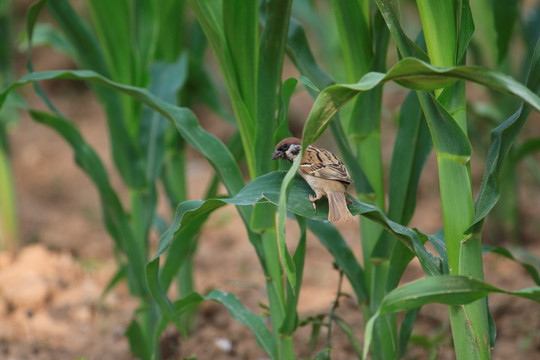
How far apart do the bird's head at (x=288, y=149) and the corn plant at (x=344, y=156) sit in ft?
0.20

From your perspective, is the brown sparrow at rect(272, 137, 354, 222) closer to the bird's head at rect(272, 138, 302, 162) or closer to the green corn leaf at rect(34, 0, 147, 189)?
the bird's head at rect(272, 138, 302, 162)

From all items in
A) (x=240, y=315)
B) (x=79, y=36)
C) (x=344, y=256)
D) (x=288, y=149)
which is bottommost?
(x=240, y=315)

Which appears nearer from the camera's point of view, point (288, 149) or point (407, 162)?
point (288, 149)

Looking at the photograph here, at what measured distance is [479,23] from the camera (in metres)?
3.16

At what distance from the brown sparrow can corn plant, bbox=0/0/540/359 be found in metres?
0.04

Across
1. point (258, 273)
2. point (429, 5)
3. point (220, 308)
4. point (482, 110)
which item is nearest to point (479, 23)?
point (482, 110)

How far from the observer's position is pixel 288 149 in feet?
4.43

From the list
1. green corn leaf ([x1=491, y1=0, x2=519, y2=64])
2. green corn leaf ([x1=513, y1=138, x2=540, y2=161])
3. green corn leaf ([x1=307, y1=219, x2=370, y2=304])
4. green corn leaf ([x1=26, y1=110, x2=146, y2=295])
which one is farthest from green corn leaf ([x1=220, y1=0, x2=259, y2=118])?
green corn leaf ([x1=513, y1=138, x2=540, y2=161])

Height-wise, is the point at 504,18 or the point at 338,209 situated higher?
the point at 504,18

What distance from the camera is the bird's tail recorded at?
1.17 m

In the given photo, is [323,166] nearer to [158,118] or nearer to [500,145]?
→ [500,145]

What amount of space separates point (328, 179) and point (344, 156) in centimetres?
26

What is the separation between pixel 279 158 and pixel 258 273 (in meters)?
1.47

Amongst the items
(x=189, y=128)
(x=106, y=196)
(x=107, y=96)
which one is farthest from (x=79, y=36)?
(x=189, y=128)
